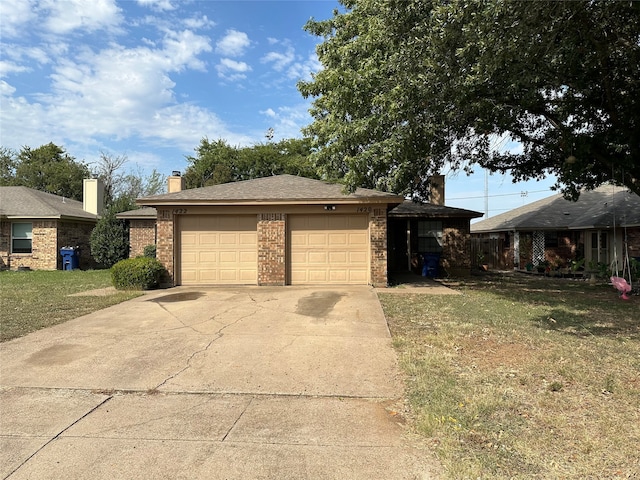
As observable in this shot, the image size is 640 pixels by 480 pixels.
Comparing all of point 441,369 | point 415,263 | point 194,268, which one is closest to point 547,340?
point 441,369

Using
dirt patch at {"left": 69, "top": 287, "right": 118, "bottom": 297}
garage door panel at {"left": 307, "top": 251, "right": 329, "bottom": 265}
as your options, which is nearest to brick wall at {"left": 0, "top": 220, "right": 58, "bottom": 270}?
dirt patch at {"left": 69, "top": 287, "right": 118, "bottom": 297}

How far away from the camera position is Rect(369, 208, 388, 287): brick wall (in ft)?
39.5

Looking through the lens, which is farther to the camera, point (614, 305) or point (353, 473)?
point (614, 305)

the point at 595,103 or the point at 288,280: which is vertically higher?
the point at 595,103

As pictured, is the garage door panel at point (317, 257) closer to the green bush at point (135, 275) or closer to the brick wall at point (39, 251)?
the green bush at point (135, 275)

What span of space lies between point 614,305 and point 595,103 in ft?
17.3

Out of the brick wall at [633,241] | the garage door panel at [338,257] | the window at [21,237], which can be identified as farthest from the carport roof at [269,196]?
the brick wall at [633,241]

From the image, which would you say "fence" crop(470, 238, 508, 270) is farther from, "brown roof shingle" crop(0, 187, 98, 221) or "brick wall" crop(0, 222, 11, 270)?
"brick wall" crop(0, 222, 11, 270)

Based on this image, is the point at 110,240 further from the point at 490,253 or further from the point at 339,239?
the point at 490,253

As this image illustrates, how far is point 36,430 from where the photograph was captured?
3.50 meters

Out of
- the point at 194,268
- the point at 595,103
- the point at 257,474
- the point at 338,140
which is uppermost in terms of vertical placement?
the point at 595,103

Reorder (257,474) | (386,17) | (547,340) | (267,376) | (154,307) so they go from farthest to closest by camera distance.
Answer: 1. (154,307)
2. (386,17)
3. (547,340)
4. (267,376)
5. (257,474)

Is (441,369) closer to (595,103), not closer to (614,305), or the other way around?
(614,305)

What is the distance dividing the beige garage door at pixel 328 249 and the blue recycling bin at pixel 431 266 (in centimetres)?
473
